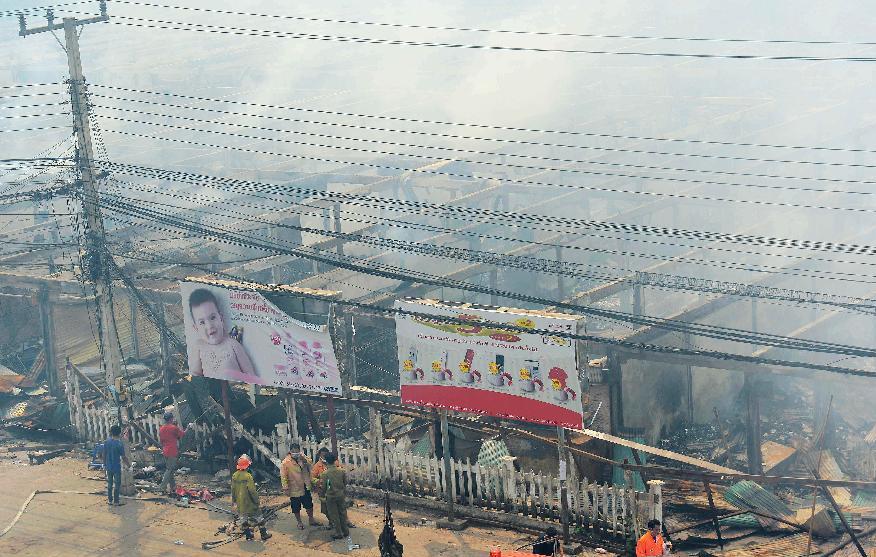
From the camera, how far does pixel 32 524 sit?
15195mm

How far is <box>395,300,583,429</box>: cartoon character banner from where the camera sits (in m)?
13.2

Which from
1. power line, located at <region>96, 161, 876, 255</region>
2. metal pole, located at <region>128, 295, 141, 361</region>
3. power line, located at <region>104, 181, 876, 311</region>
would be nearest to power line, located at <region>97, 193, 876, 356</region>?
power line, located at <region>104, 181, 876, 311</region>

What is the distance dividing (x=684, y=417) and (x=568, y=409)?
6921 mm

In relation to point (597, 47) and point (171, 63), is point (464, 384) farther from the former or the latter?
point (171, 63)

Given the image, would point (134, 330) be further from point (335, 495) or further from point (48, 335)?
point (335, 495)

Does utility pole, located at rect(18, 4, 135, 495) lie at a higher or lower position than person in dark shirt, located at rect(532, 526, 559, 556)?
higher

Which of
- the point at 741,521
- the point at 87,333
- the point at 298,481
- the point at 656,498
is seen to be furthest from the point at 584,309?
the point at 87,333

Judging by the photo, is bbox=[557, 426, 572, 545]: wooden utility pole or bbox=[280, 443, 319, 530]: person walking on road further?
bbox=[280, 443, 319, 530]: person walking on road

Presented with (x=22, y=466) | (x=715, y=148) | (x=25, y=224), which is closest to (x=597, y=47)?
(x=715, y=148)

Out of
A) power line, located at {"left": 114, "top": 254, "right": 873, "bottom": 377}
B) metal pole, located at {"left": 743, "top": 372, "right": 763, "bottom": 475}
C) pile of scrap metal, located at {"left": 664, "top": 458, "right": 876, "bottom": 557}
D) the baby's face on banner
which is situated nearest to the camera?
power line, located at {"left": 114, "top": 254, "right": 873, "bottom": 377}

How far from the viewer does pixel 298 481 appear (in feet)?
46.6

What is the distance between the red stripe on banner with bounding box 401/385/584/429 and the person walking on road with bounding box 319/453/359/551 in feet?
4.59

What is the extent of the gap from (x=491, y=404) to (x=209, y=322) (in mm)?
4658

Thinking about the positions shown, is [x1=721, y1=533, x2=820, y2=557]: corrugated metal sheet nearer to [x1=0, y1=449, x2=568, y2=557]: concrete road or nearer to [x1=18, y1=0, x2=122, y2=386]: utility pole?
[x1=0, y1=449, x2=568, y2=557]: concrete road
